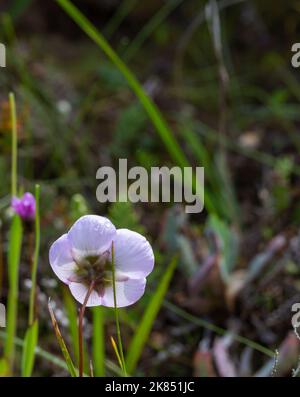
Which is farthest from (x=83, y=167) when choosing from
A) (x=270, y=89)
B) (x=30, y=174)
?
(x=270, y=89)

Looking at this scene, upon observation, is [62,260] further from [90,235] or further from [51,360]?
[51,360]

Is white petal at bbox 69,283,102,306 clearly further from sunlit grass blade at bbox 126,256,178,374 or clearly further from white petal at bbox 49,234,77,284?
sunlit grass blade at bbox 126,256,178,374

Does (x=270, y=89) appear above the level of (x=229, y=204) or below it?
above

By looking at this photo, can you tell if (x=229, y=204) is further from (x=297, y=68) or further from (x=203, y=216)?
(x=297, y=68)

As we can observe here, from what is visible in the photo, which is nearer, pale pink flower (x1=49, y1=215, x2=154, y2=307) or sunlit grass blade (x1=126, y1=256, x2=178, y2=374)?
pale pink flower (x1=49, y1=215, x2=154, y2=307)

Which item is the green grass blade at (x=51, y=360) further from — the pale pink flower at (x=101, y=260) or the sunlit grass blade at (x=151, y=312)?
the pale pink flower at (x=101, y=260)

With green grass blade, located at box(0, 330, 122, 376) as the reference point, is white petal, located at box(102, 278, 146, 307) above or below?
above

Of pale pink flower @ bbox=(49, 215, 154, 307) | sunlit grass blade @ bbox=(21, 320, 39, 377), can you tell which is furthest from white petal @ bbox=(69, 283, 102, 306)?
sunlit grass blade @ bbox=(21, 320, 39, 377)

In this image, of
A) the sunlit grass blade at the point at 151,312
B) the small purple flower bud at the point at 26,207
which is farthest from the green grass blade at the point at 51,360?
the small purple flower bud at the point at 26,207
